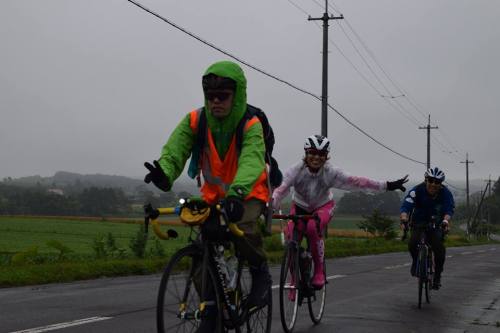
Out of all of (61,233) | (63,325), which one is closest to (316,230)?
(63,325)

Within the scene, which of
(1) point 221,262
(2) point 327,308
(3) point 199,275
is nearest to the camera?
(3) point 199,275

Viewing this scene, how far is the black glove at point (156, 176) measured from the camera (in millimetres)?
4223

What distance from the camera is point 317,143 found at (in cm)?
727

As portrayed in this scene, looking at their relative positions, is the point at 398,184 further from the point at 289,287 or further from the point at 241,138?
the point at 241,138

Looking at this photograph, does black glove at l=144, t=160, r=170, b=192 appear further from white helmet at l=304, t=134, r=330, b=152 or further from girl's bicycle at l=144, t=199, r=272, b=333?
white helmet at l=304, t=134, r=330, b=152

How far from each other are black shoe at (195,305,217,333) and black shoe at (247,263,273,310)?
1.93ft

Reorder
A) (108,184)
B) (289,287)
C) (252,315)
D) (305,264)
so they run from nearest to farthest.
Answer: (252,315), (289,287), (305,264), (108,184)

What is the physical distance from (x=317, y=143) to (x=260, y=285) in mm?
2560

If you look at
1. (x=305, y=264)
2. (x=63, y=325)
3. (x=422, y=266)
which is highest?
(x=305, y=264)

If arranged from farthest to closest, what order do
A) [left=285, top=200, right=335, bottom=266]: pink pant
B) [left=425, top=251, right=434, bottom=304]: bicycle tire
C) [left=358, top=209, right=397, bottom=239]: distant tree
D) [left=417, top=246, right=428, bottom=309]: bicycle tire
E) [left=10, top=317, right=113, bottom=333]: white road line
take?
1. [left=358, top=209, right=397, bottom=239]: distant tree
2. [left=425, top=251, right=434, bottom=304]: bicycle tire
3. [left=417, top=246, right=428, bottom=309]: bicycle tire
4. [left=285, top=200, right=335, bottom=266]: pink pant
5. [left=10, top=317, right=113, bottom=333]: white road line

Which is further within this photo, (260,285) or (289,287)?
(289,287)

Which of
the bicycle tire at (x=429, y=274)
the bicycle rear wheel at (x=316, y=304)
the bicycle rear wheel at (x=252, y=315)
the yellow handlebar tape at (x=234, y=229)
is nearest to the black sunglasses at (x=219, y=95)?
the yellow handlebar tape at (x=234, y=229)

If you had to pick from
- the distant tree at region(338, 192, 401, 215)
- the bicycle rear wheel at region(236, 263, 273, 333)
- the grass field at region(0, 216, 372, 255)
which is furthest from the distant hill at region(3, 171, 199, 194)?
the distant tree at region(338, 192, 401, 215)

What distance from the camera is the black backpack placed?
4652 mm
